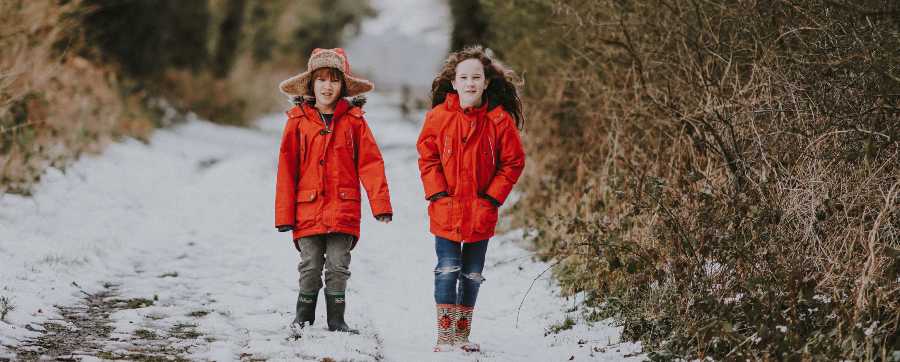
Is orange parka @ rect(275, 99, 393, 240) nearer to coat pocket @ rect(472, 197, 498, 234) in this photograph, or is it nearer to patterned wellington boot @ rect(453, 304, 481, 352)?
coat pocket @ rect(472, 197, 498, 234)

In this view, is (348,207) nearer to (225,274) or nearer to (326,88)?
(326,88)

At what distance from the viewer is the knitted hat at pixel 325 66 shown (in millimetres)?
5258

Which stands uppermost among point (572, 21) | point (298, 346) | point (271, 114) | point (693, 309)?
point (271, 114)

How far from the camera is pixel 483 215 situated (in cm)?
500

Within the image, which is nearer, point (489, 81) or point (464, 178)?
point (464, 178)

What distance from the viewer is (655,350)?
450 cm

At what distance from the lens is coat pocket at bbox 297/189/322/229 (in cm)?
509

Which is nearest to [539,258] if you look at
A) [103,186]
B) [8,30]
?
[103,186]

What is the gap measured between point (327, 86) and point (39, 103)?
6.58 metres

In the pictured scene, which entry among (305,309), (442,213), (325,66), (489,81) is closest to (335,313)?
(305,309)

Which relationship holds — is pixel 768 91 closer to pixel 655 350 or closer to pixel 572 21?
pixel 655 350

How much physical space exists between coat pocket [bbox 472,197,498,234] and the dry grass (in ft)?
14.4

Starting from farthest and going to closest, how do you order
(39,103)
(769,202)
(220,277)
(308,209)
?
1. (39,103)
2. (220,277)
3. (308,209)
4. (769,202)

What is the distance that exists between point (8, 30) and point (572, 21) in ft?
18.5
